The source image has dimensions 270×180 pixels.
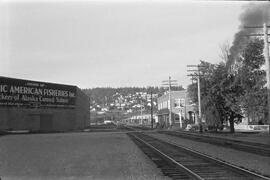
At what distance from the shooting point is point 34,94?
7194 centimetres

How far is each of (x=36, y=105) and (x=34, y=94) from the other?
6.15ft

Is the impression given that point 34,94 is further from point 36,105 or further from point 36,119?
point 36,119

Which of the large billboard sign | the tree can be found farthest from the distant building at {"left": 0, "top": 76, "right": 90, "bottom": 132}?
the tree

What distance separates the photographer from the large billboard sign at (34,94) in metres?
66.4

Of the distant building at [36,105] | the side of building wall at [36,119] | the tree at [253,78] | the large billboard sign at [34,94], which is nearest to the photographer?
the tree at [253,78]

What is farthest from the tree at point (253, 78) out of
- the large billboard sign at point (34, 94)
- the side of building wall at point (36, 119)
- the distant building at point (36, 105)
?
the large billboard sign at point (34, 94)

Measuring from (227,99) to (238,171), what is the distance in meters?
41.2

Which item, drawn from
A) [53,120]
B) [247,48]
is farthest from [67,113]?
[247,48]

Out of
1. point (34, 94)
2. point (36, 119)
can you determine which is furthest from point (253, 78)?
point (34, 94)

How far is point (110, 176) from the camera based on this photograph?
14156 mm

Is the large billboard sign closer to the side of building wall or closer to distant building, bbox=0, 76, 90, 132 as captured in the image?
distant building, bbox=0, 76, 90, 132

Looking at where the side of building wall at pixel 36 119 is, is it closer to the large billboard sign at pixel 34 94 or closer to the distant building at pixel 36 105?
the distant building at pixel 36 105

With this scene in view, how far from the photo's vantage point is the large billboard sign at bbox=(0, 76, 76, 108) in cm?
6644

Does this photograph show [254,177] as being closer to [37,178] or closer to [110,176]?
[110,176]
